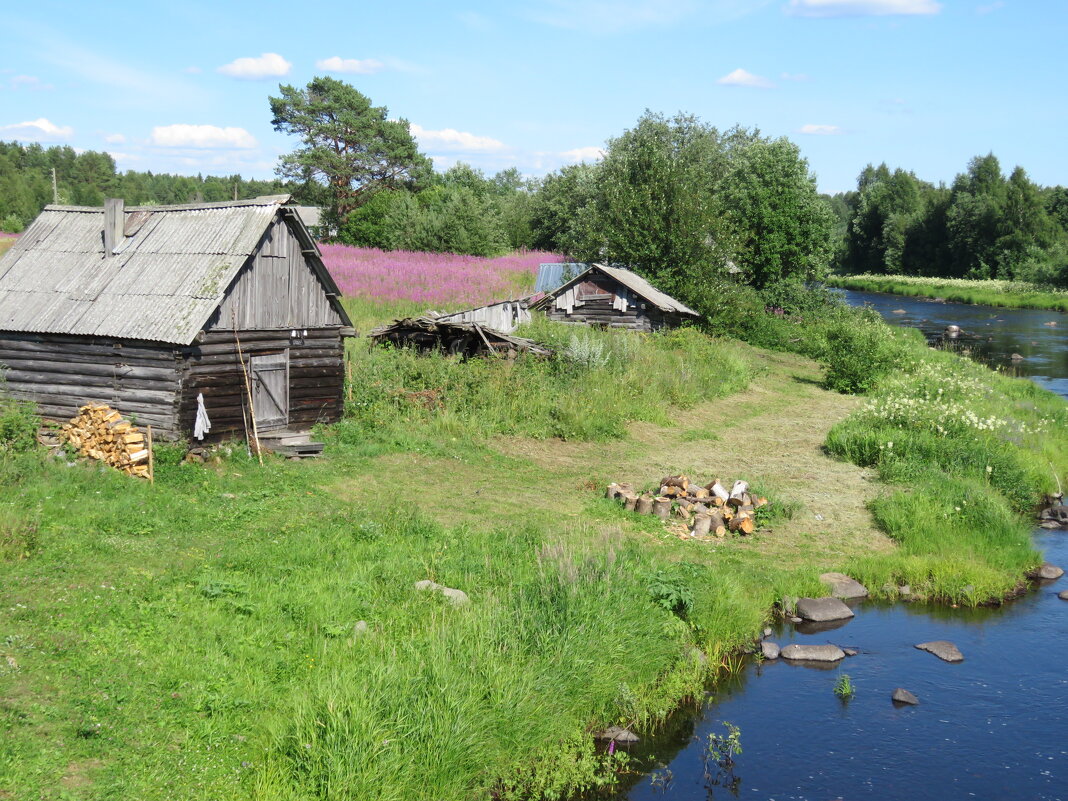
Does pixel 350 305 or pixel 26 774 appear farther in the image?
pixel 350 305

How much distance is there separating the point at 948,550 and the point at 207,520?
12.3 m

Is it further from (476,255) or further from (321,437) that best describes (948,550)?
(476,255)

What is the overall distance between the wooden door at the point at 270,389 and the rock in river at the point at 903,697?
13442 mm

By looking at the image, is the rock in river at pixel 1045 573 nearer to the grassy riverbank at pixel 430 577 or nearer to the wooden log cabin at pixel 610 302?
the grassy riverbank at pixel 430 577

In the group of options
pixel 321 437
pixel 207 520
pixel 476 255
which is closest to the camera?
pixel 207 520

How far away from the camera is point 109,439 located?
16094 mm

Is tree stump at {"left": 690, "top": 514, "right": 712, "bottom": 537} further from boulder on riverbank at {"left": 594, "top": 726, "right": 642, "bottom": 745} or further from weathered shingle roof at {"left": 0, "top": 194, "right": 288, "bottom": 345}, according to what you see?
weathered shingle roof at {"left": 0, "top": 194, "right": 288, "bottom": 345}

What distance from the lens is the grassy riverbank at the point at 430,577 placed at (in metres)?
8.02

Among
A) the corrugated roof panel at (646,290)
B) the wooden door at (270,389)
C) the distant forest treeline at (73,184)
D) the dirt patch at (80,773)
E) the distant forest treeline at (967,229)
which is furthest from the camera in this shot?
the distant forest treeline at (73,184)

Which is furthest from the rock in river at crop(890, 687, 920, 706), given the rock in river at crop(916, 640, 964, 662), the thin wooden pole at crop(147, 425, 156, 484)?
the thin wooden pole at crop(147, 425, 156, 484)

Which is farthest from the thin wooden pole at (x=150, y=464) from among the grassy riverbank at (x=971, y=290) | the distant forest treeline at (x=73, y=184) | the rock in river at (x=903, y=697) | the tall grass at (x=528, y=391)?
the distant forest treeline at (x=73, y=184)

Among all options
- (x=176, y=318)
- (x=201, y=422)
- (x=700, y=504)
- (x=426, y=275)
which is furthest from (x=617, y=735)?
(x=426, y=275)

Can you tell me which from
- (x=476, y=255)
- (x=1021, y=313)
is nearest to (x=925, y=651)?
(x=476, y=255)

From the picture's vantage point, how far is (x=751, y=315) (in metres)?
41.2
